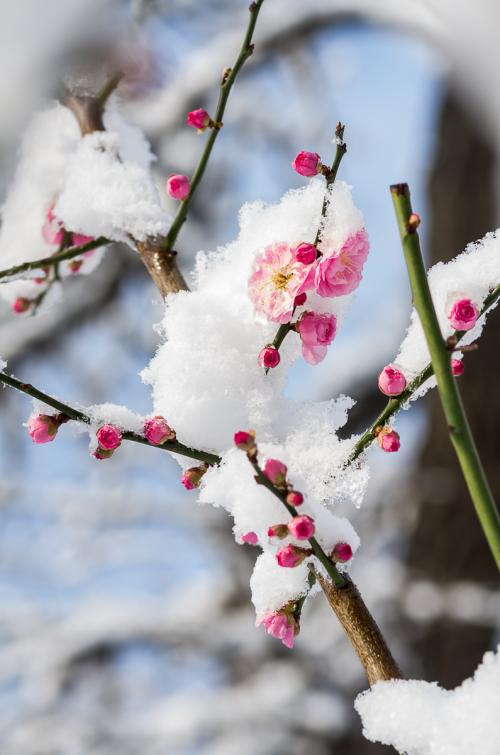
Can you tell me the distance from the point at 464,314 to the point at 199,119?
0.46 meters

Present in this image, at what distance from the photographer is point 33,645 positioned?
4.04 meters

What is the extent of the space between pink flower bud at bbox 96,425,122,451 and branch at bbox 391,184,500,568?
0.32 meters

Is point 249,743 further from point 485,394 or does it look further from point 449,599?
point 485,394

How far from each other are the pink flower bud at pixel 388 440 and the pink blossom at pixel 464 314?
0.12 metres

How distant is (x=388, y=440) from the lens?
695 mm

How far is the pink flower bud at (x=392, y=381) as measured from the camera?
2.26 feet

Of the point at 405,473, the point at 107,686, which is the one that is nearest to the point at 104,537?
the point at 107,686

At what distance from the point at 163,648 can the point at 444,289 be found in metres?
3.68

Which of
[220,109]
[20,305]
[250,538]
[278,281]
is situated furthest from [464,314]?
[20,305]

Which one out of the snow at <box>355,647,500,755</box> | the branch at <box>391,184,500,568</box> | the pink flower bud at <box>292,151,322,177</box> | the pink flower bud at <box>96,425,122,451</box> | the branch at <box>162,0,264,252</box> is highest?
the branch at <box>162,0,264,252</box>

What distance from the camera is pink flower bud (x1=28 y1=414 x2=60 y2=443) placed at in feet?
2.42

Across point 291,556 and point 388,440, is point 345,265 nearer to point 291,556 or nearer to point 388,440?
point 388,440

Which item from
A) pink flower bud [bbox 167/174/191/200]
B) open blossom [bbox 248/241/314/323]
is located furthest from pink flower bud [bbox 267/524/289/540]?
pink flower bud [bbox 167/174/191/200]

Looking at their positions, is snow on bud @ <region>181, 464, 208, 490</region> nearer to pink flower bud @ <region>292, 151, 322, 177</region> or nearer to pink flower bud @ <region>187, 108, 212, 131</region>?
pink flower bud @ <region>292, 151, 322, 177</region>
